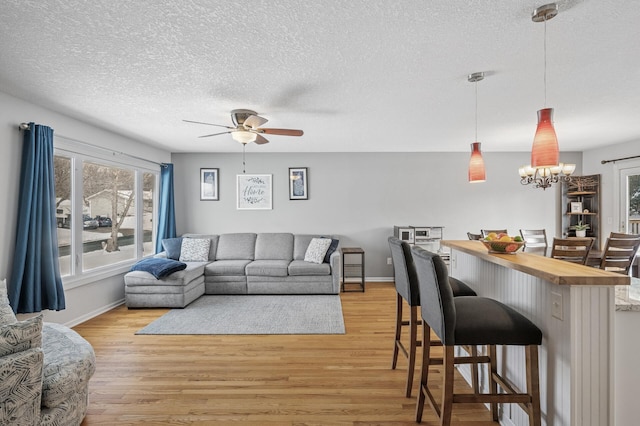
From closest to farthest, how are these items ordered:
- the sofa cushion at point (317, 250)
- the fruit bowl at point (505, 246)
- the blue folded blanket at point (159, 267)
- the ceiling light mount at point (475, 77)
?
the fruit bowl at point (505, 246), the ceiling light mount at point (475, 77), the blue folded blanket at point (159, 267), the sofa cushion at point (317, 250)

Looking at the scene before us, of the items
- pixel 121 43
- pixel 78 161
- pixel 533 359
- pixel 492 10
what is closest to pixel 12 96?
pixel 78 161

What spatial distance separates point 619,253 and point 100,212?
6.41 m

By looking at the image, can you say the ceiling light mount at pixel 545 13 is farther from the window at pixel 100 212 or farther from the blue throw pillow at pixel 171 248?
the blue throw pillow at pixel 171 248

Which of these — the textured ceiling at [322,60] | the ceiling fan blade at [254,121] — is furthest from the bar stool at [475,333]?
the ceiling fan blade at [254,121]

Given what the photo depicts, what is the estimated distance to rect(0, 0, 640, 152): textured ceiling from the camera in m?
1.70

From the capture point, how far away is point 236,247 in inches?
213

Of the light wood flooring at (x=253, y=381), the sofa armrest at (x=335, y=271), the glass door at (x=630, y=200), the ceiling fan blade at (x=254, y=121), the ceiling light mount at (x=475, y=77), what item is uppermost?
the ceiling light mount at (x=475, y=77)

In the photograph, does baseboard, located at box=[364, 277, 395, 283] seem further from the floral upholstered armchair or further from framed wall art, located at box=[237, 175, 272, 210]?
the floral upholstered armchair

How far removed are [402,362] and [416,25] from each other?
102 inches

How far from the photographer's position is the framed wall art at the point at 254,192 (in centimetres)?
576

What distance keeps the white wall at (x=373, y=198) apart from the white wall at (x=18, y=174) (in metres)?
1.61

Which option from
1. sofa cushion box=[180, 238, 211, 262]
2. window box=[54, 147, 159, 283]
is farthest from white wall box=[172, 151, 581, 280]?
window box=[54, 147, 159, 283]

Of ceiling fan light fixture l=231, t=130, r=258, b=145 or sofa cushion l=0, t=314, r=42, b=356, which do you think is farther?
ceiling fan light fixture l=231, t=130, r=258, b=145

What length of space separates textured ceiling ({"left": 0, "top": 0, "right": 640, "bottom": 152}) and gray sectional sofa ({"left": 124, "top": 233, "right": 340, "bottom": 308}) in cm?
216
